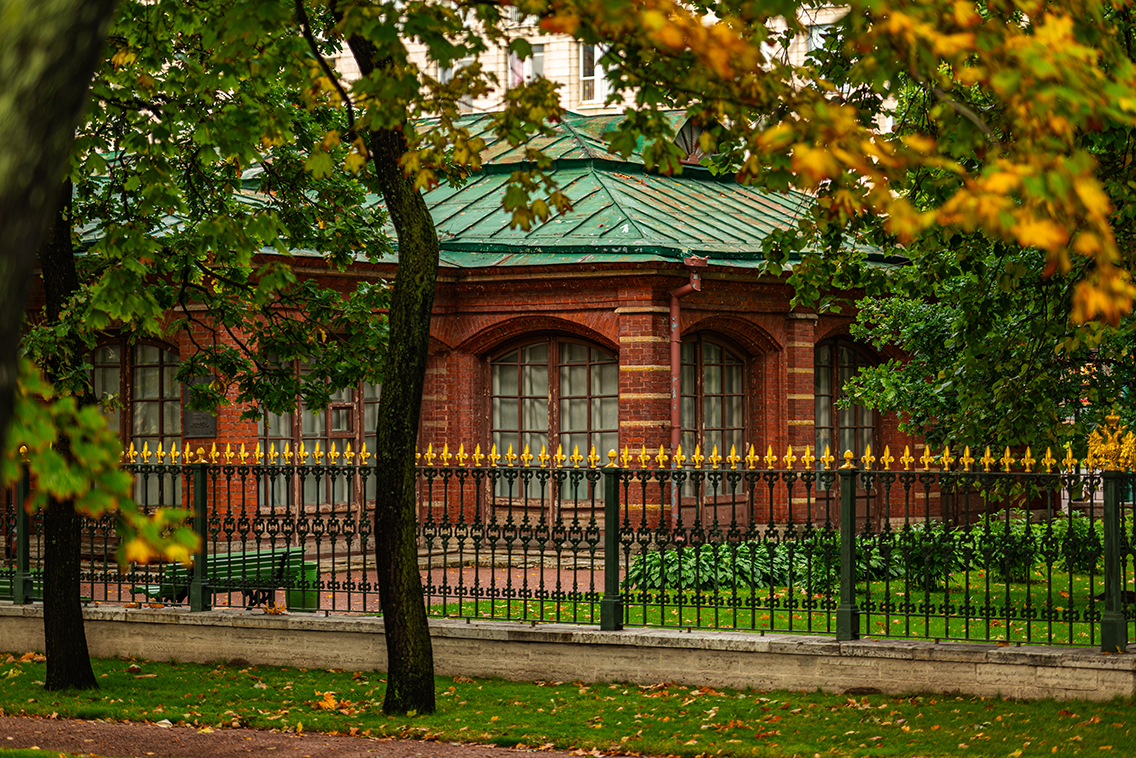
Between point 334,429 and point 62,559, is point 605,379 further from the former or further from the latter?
point 62,559

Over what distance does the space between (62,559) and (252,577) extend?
183 centimetres

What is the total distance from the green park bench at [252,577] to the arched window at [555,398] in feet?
23.7

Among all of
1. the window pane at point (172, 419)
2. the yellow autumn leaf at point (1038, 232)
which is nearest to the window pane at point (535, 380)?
the window pane at point (172, 419)

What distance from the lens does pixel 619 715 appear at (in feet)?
30.7

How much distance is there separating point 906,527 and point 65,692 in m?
6.23

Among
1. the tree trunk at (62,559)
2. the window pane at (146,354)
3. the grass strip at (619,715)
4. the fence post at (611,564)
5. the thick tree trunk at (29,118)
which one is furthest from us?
the window pane at (146,354)

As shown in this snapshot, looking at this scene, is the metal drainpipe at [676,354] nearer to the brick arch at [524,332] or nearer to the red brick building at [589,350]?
the red brick building at [589,350]

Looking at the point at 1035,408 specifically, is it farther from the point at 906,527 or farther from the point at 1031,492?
the point at 906,527

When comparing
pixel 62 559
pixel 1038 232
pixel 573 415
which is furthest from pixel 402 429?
pixel 573 415

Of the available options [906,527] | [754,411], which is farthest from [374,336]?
[754,411]

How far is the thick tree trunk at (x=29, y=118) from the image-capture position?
9.98ft

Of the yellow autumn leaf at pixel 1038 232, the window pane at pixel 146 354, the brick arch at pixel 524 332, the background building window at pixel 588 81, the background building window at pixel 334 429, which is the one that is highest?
the background building window at pixel 588 81

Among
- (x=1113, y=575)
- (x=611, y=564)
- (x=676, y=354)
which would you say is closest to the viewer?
(x=1113, y=575)

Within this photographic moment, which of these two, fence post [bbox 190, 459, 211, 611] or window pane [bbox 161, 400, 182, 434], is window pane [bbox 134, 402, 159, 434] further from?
fence post [bbox 190, 459, 211, 611]
